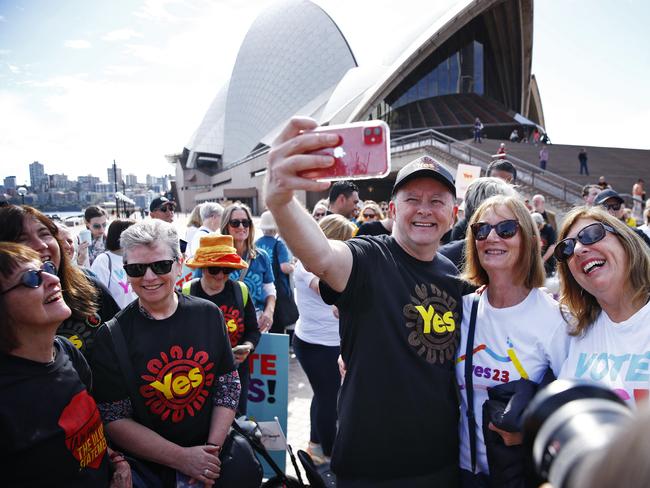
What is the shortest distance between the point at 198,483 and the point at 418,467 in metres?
1.00

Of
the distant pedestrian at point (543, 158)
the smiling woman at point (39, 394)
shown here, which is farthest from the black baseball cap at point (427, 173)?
the distant pedestrian at point (543, 158)

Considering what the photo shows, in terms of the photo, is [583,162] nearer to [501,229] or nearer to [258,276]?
[258,276]

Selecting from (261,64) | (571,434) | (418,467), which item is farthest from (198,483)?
(261,64)

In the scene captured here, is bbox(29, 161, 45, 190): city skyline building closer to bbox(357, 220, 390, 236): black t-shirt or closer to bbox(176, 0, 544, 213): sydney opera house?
bbox(176, 0, 544, 213): sydney opera house

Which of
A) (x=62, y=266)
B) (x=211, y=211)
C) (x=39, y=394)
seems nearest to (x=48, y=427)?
(x=39, y=394)

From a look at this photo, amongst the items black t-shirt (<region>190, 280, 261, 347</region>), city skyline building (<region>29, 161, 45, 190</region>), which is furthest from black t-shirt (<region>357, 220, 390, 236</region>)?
city skyline building (<region>29, 161, 45, 190</region>)

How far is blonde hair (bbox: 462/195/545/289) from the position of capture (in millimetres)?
1724

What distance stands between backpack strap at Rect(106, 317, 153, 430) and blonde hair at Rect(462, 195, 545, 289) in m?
1.59

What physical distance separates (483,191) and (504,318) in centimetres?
115

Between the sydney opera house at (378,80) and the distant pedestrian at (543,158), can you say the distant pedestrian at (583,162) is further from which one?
the sydney opera house at (378,80)

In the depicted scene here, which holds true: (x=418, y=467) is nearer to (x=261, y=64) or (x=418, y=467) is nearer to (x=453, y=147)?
(x=453, y=147)

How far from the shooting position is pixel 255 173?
38.4m

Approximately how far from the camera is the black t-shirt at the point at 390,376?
1.50 meters

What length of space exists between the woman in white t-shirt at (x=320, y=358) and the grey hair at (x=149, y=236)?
1175 mm
